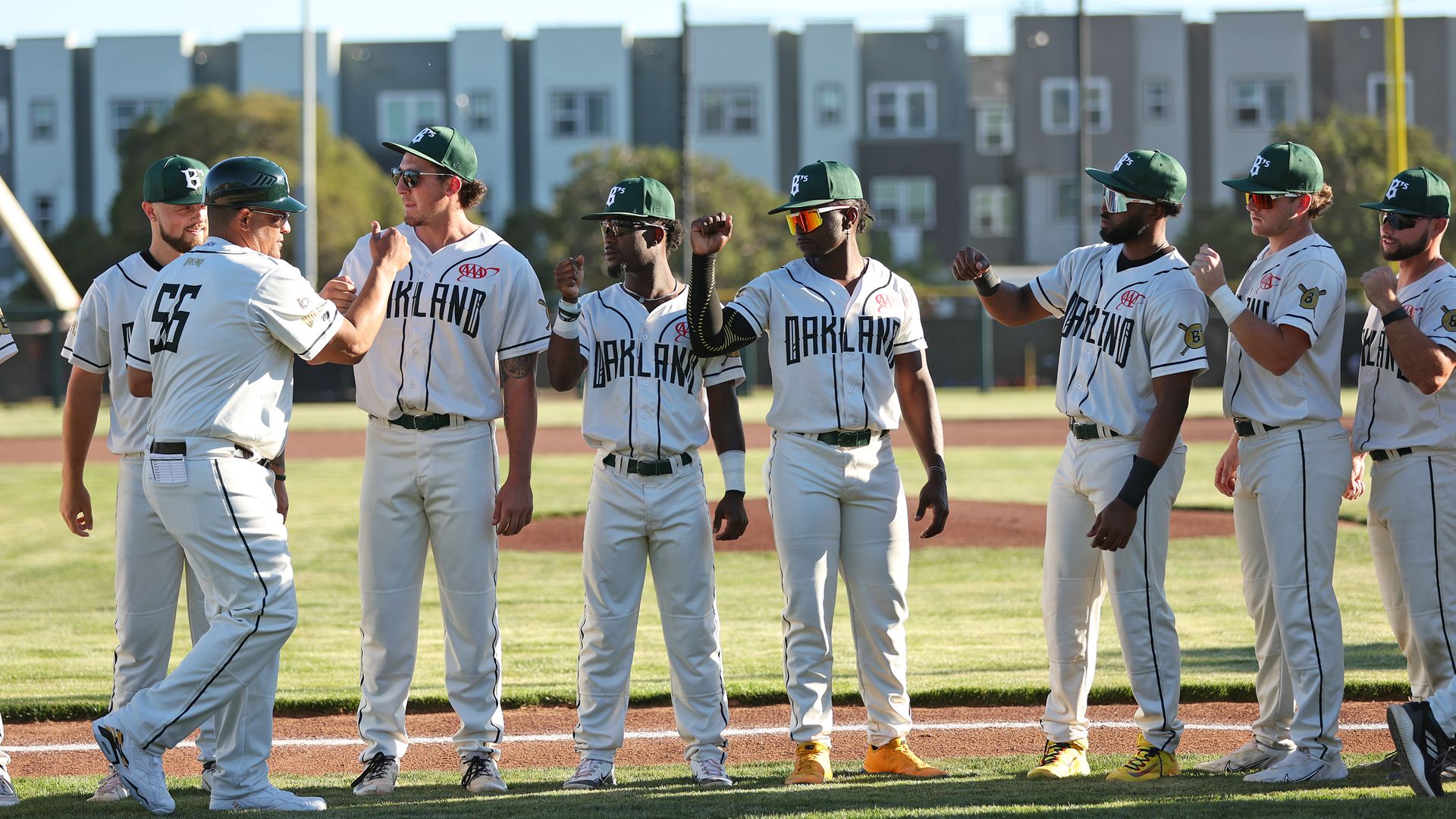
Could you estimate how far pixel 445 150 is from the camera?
5.51 metres

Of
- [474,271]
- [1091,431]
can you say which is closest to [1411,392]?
[1091,431]

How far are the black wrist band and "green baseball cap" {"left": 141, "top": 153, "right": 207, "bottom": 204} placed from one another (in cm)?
355

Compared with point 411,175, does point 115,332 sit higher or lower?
lower

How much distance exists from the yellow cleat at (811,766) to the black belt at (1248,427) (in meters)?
1.93

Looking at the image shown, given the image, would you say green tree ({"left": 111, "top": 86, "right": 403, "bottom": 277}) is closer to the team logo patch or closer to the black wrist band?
the team logo patch

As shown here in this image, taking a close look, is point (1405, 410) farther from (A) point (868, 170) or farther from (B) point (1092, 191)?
(A) point (868, 170)

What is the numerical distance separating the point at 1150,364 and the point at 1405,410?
40.4 inches

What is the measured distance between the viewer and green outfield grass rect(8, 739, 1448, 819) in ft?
15.4

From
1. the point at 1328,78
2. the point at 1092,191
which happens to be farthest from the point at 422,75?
the point at 1328,78

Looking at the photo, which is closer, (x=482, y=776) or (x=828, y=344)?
(x=482, y=776)

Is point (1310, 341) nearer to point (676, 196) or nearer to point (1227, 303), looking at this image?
point (1227, 303)

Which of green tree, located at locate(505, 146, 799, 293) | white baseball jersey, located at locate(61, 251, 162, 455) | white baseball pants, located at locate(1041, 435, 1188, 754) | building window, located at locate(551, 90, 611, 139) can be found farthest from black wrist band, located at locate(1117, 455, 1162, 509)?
building window, located at locate(551, 90, 611, 139)

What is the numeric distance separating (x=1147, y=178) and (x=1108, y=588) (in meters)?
1.54

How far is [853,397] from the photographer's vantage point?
5387 mm
